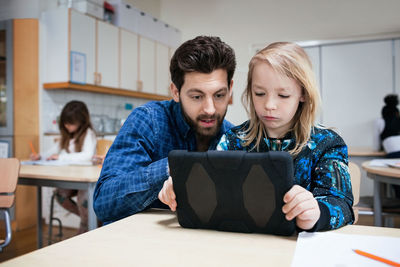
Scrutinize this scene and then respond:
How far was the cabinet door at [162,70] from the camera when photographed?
5.45 meters

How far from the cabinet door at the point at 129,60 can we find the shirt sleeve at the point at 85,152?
1.56 meters

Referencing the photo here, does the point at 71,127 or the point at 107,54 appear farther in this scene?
the point at 107,54

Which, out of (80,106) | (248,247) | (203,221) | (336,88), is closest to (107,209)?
(203,221)

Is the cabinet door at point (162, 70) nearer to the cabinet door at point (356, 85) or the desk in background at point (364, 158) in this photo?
the cabinet door at point (356, 85)

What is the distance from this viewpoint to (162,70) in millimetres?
5551

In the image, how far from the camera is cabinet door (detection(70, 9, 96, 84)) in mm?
3854

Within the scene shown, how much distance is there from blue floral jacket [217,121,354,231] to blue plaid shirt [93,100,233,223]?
212 millimetres

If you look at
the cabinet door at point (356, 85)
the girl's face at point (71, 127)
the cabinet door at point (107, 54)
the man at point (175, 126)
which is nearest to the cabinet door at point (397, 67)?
the cabinet door at point (356, 85)

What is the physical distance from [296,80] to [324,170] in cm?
28

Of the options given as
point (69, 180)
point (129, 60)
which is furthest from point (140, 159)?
point (129, 60)

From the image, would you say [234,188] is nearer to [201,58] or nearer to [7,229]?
[201,58]

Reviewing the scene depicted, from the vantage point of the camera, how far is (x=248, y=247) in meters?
0.67

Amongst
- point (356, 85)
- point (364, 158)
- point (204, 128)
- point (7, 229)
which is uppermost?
point (356, 85)

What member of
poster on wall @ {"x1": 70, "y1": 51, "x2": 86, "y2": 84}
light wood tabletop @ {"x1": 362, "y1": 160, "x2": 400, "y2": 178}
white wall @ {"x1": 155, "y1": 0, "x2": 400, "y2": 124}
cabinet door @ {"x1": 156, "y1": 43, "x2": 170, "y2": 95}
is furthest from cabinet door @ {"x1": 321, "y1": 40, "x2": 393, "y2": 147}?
poster on wall @ {"x1": 70, "y1": 51, "x2": 86, "y2": 84}
